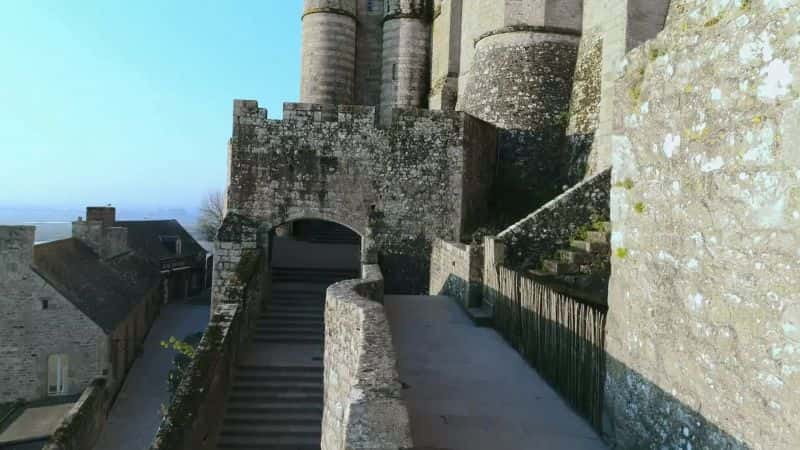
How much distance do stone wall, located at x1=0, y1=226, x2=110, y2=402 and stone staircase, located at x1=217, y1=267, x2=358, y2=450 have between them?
387 inches

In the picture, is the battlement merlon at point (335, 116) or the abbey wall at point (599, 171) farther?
the battlement merlon at point (335, 116)

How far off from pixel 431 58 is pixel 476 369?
51.4 feet

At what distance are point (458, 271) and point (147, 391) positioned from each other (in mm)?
14005

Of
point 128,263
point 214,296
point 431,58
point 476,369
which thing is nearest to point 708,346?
point 476,369

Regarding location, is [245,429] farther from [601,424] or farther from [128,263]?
[128,263]

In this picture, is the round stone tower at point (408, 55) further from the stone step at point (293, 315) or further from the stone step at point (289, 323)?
the stone step at point (289, 323)

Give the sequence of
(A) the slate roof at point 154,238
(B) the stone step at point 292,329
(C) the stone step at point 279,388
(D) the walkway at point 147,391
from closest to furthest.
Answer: (C) the stone step at point 279,388, (B) the stone step at point 292,329, (D) the walkway at point 147,391, (A) the slate roof at point 154,238

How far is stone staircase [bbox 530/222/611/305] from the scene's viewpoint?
9352 millimetres

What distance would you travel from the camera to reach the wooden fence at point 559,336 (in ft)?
15.9

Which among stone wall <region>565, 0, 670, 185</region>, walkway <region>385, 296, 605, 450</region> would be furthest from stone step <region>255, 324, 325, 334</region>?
stone wall <region>565, 0, 670, 185</region>

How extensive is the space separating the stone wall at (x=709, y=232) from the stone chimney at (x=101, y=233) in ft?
82.0

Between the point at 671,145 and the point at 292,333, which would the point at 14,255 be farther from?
the point at 671,145

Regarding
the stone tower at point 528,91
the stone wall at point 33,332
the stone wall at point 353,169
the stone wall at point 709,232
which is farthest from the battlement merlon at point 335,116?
the stone wall at point 33,332

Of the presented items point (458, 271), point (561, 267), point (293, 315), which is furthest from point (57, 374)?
point (561, 267)
